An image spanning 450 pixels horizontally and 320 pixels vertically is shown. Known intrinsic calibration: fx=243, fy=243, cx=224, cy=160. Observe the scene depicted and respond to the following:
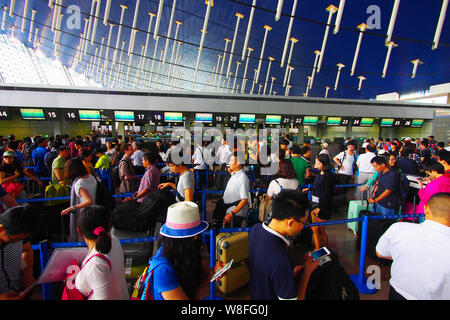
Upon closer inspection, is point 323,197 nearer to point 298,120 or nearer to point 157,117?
point 157,117

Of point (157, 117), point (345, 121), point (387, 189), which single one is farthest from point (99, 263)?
point (345, 121)

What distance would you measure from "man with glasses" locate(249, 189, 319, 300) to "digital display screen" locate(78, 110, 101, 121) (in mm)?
15626

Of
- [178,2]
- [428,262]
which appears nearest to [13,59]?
[178,2]

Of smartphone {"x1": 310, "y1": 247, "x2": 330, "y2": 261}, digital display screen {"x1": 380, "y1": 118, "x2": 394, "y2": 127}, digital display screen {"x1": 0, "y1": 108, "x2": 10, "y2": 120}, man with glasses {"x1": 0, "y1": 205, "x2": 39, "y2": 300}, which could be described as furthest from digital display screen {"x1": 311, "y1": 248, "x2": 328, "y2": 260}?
digital display screen {"x1": 380, "y1": 118, "x2": 394, "y2": 127}

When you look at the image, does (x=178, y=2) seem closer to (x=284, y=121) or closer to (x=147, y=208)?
(x=284, y=121)

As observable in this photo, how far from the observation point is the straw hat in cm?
161

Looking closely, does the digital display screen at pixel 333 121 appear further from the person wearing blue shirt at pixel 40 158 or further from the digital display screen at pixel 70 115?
the person wearing blue shirt at pixel 40 158

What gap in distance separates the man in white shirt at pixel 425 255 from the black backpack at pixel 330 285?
617 millimetres

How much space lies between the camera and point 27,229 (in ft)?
6.04

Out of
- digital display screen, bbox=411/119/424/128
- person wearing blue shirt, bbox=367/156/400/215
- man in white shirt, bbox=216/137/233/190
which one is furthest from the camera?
digital display screen, bbox=411/119/424/128

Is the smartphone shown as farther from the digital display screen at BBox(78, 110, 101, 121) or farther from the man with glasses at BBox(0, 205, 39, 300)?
the digital display screen at BBox(78, 110, 101, 121)

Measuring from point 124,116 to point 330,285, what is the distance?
52.0 feet
